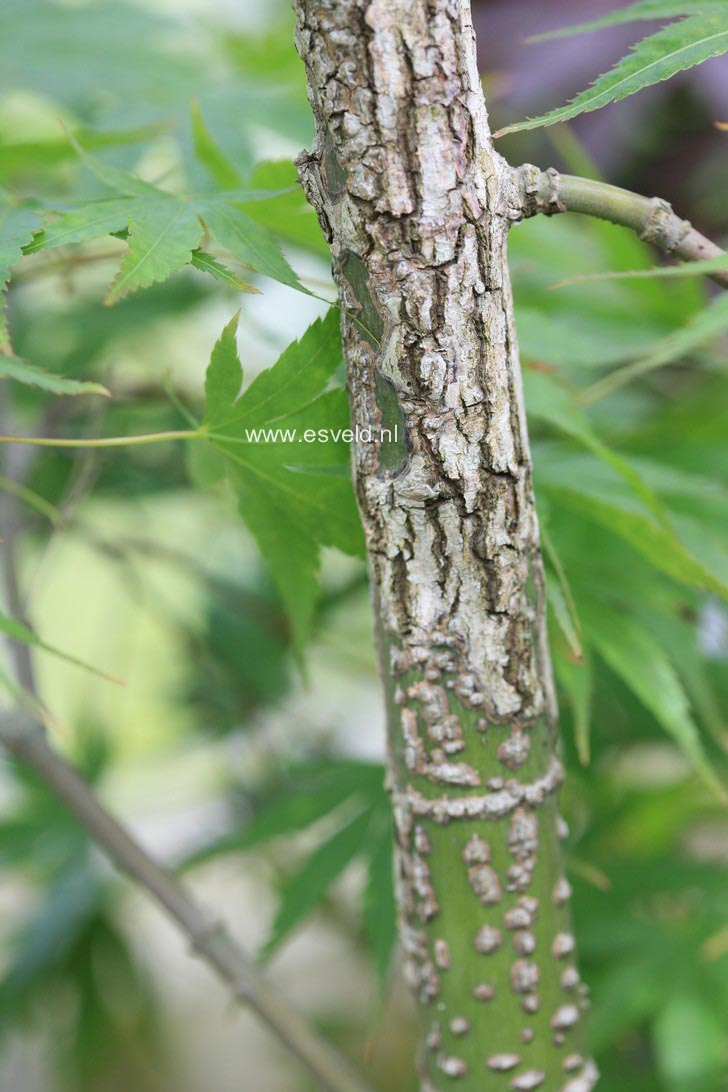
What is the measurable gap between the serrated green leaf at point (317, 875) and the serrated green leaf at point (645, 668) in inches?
6.4

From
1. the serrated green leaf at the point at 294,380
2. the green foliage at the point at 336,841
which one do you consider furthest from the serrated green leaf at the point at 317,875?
the serrated green leaf at the point at 294,380

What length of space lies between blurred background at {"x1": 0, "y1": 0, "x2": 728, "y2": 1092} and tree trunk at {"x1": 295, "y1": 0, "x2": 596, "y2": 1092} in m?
0.05

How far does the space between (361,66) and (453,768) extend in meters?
0.19

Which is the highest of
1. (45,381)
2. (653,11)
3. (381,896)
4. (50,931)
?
(653,11)

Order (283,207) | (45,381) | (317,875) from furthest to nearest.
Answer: (317,875)
(283,207)
(45,381)

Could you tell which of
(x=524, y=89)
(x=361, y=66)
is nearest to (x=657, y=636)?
(x=361, y=66)

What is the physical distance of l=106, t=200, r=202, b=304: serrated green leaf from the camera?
9.7 inches

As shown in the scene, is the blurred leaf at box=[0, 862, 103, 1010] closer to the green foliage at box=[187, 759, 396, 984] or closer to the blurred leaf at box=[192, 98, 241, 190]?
the green foliage at box=[187, 759, 396, 984]

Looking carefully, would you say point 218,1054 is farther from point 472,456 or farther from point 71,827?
point 472,456

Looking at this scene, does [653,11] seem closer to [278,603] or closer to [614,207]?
[614,207]

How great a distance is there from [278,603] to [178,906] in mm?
293

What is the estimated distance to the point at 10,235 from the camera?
0.88 ft

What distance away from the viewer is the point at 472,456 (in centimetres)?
26

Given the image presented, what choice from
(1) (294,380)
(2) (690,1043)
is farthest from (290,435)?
(2) (690,1043)
